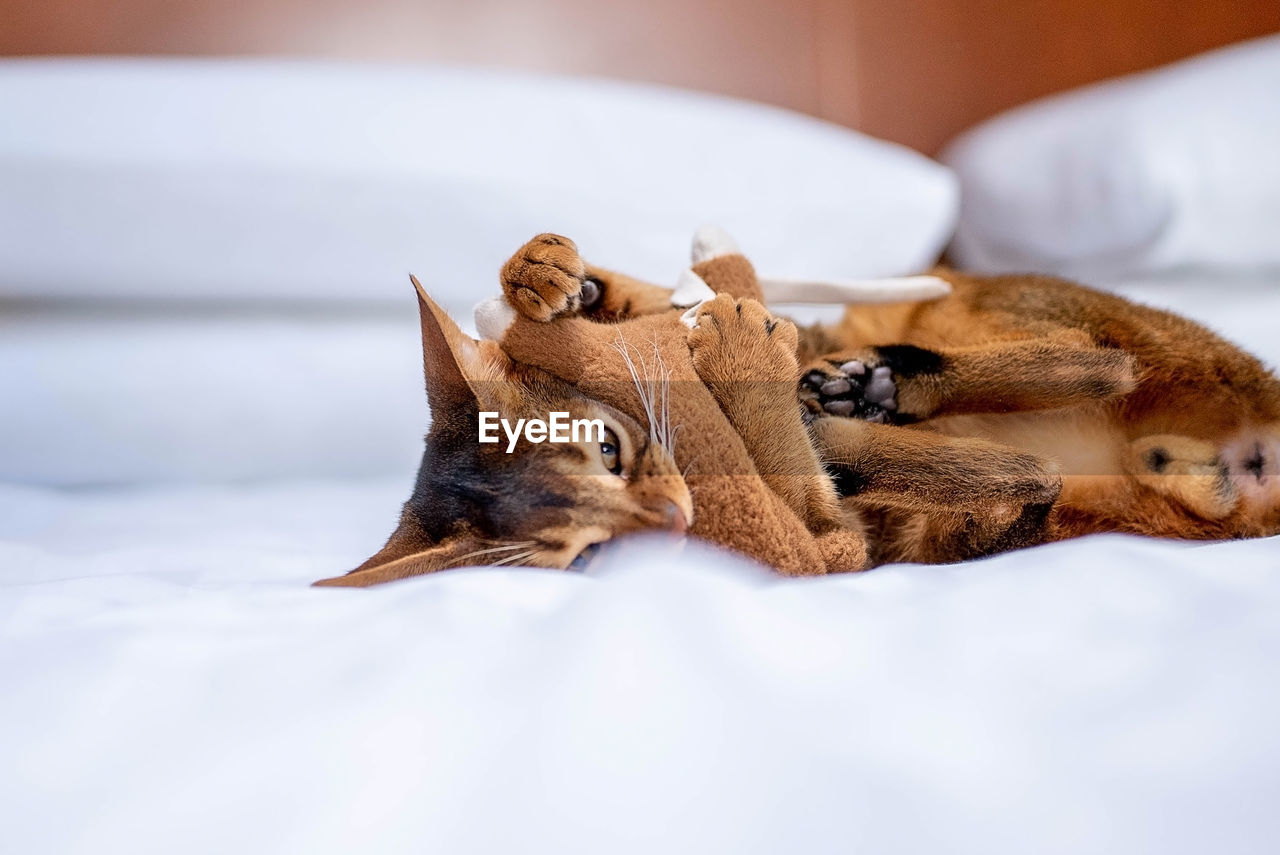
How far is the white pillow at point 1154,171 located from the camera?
1178mm

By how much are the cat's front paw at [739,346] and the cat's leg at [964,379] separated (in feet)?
0.29

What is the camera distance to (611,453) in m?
0.66

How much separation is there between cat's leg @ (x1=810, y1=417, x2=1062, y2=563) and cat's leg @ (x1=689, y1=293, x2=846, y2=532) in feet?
0.16

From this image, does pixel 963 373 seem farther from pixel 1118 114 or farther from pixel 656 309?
pixel 1118 114

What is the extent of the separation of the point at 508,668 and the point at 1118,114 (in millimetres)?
1338

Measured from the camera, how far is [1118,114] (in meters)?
1.25

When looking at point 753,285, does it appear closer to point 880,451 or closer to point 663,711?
point 880,451

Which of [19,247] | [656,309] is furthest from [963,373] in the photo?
[19,247]

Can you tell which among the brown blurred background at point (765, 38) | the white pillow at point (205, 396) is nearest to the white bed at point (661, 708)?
the white pillow at point (205, 396)

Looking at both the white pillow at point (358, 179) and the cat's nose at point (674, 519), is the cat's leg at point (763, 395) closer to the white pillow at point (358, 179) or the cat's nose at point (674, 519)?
the cat's nose at point (674, 519)

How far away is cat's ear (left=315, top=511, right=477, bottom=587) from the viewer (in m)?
0.63

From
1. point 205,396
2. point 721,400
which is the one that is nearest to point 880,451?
point 721,400

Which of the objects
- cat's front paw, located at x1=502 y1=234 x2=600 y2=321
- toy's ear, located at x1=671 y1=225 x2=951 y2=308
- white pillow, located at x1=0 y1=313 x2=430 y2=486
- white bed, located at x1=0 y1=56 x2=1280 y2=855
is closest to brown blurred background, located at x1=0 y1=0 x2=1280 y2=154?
white pillow, located at x1=0 y1=313 x2=430 y2=486

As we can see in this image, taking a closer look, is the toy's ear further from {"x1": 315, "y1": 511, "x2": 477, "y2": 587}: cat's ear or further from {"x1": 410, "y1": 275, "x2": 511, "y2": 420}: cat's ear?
{"x1": 315, "y1": 511, "x2": 477, "y2": 587}: cat's ear
